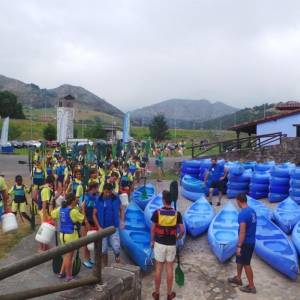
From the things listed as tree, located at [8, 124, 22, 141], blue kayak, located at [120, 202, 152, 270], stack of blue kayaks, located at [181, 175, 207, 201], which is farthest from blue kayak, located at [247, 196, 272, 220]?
tree, located at [8, 124, 22, 141]

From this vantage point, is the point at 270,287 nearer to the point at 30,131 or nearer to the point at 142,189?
the point at 142,189

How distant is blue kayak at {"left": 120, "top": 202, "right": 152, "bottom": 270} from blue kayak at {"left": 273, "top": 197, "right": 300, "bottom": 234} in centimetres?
348

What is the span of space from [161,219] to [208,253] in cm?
313

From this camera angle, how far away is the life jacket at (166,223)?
6004mm

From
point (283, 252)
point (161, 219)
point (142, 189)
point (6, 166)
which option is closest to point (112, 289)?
point (161, 219)

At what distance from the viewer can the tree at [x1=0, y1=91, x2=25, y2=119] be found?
69.2 metres

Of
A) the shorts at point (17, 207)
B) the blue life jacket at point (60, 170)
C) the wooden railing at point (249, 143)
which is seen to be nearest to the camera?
the shorts at point (17, 207)

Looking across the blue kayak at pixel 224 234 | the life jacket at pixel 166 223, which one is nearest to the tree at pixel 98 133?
the blue kayak at pixel 224 234

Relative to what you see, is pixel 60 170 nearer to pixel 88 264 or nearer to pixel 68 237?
pixel 88 264

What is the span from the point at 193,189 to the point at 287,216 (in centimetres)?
512

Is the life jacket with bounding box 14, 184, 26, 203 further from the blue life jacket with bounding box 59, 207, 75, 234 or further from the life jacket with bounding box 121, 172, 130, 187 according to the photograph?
the life jacket with bounding box 121, 172, 130, 187

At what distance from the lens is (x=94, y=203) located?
6887 millimetres

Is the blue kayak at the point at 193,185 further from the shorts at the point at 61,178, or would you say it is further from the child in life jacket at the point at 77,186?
the child in life jacket at the point at 77,186

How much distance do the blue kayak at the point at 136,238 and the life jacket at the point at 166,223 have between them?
5.14 feet
